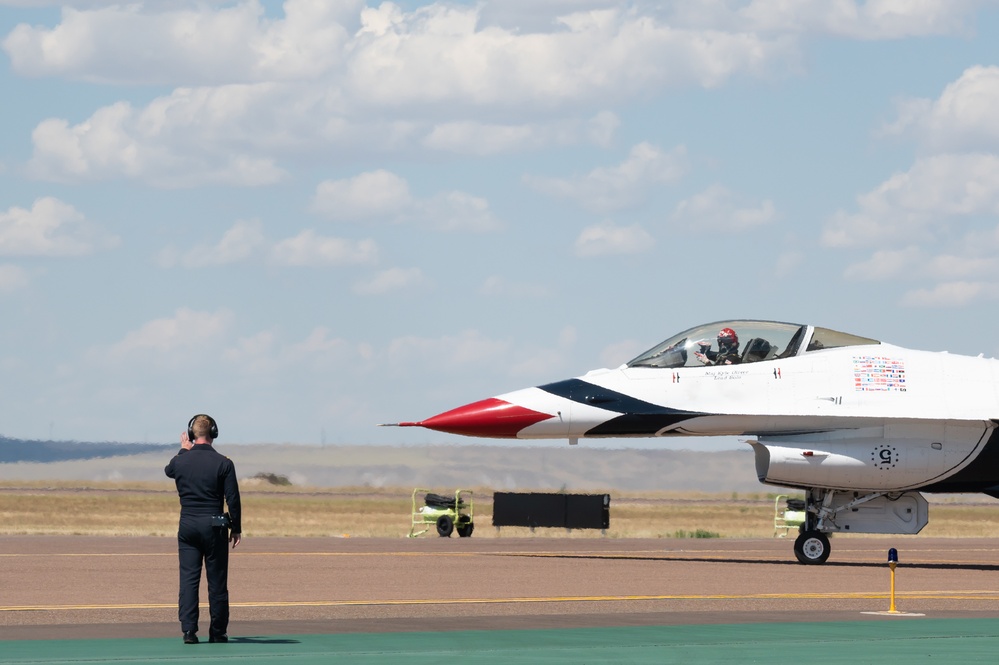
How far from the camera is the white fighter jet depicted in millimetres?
23469

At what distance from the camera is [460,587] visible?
1877cm

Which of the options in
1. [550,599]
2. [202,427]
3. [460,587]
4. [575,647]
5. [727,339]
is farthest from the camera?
[727,339]

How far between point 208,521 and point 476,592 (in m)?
6.03

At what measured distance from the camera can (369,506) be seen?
71750mm

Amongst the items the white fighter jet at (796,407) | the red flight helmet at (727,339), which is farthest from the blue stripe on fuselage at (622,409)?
the red flight helmet at (727,339)

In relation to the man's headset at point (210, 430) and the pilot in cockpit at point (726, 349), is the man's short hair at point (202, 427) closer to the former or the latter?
the man's headset at point (210, 430)

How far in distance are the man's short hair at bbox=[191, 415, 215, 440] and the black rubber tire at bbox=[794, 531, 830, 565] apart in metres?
13.5

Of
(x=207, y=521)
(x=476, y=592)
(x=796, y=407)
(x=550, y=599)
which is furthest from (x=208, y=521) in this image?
(x=796, y=407)

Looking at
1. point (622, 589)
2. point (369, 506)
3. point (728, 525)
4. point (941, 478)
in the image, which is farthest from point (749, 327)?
point (369, 506)

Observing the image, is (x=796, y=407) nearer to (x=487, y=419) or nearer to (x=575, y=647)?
(x=487, y=419)

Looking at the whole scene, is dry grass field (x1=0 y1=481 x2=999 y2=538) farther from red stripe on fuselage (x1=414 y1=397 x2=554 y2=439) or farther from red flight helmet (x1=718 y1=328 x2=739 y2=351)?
red flight helmet (x1=718 y1=328 x2=739 y2=351)

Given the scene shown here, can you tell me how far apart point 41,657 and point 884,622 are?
26.6 ft

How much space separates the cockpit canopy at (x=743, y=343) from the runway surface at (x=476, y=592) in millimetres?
3274

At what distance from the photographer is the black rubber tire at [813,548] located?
79.0 ft
